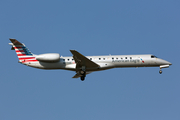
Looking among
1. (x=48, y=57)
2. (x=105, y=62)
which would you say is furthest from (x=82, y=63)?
(x=48, y=57)

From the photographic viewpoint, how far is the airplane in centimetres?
3278

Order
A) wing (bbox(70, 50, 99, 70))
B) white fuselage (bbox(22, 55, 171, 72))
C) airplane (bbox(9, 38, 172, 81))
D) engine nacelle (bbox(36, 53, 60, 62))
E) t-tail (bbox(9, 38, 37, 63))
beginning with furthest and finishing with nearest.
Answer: t-tail (bbox(9, 38, 37, 63)) → white fuselage (bbox(22, 55, 171, 72)) → airplane (bbox(9, 38, 172, 81)) → engine nacelle (bbox(36, 53, 60, 62)) → wing (bbox(70, 50, 99, 70))

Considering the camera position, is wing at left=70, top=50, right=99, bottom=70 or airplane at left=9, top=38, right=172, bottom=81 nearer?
wing at left=70, top=50, right=99, bottom=70

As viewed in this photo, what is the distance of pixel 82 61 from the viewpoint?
32.0 m

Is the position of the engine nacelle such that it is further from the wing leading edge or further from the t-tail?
the wing leading edge

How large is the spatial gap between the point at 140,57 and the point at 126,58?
1.91 meters

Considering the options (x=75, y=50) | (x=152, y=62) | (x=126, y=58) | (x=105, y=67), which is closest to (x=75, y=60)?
(x=75, y=50)

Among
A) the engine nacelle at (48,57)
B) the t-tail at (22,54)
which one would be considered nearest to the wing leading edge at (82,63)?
the engine nacelle at (48,57)

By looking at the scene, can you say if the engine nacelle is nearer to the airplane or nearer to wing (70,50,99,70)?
the airplane

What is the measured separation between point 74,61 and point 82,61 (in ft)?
5.53

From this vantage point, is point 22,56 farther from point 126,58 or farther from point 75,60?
point 126,58

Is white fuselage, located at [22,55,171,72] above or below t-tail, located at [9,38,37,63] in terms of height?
below

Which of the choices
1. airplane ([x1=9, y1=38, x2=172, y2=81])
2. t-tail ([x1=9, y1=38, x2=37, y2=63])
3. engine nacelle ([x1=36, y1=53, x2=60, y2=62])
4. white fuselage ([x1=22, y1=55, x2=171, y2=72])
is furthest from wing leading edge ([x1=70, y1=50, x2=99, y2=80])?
t-tail ([x1=9, y1=38, x2=37, y2=63])

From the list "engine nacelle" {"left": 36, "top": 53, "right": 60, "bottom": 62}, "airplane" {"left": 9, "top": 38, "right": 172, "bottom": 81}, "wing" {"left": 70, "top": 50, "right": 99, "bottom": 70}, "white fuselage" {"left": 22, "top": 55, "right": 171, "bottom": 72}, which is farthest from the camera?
"white fuselage" {"left": 22, "top": 55, "right": 171, "bottom": 72}
